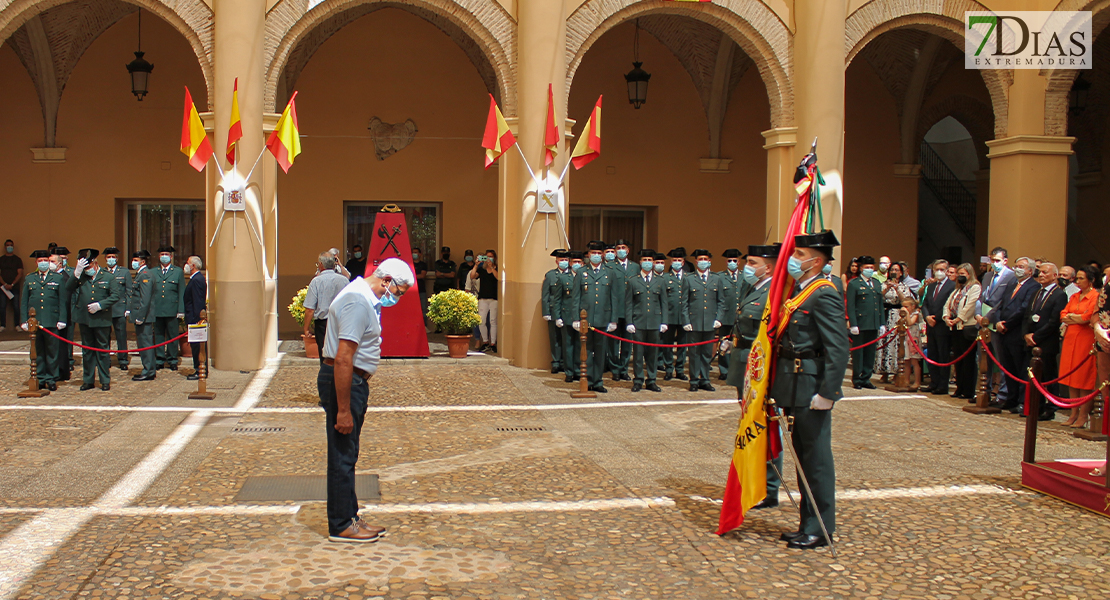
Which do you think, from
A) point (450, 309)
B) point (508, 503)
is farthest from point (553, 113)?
point (508, 503)

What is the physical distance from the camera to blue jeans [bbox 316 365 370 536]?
5098 millimetres

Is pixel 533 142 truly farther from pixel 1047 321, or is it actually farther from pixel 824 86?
pixel 1047 321

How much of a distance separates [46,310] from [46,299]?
127 mm

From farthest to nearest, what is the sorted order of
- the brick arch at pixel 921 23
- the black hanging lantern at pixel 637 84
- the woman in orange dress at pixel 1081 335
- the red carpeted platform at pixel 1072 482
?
the black hanging lantern at pixel 637 84, the brick arch at pixel 921 23, the woman in orange dress at pixel 1081 335, the red carpeted platform at pixel 1072 482

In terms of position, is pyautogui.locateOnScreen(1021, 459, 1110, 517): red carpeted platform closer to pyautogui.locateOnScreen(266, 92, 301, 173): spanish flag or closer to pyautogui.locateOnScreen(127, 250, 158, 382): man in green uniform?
pyautogui.locateOnScreen(266, 92, 301, 173): spanish flag

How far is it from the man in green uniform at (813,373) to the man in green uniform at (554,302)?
21.0 feet

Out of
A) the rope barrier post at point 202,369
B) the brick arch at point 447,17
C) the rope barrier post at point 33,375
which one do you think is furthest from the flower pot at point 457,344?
the rope barrier post at point 33,375

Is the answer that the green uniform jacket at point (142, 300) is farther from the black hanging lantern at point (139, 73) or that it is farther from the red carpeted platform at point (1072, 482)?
the red carpeted platform at point (1072, 482)

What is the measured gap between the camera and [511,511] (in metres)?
5.80

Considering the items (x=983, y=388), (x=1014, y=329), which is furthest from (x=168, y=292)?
(x=1014, y=329)

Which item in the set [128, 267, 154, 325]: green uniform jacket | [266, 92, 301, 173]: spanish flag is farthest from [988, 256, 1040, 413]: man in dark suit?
[128, 267, 154, 325]: green uniform jacket

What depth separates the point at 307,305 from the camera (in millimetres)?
9750

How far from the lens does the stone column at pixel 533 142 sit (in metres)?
12.4

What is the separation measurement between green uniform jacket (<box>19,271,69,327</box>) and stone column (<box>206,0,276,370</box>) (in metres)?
1.84
